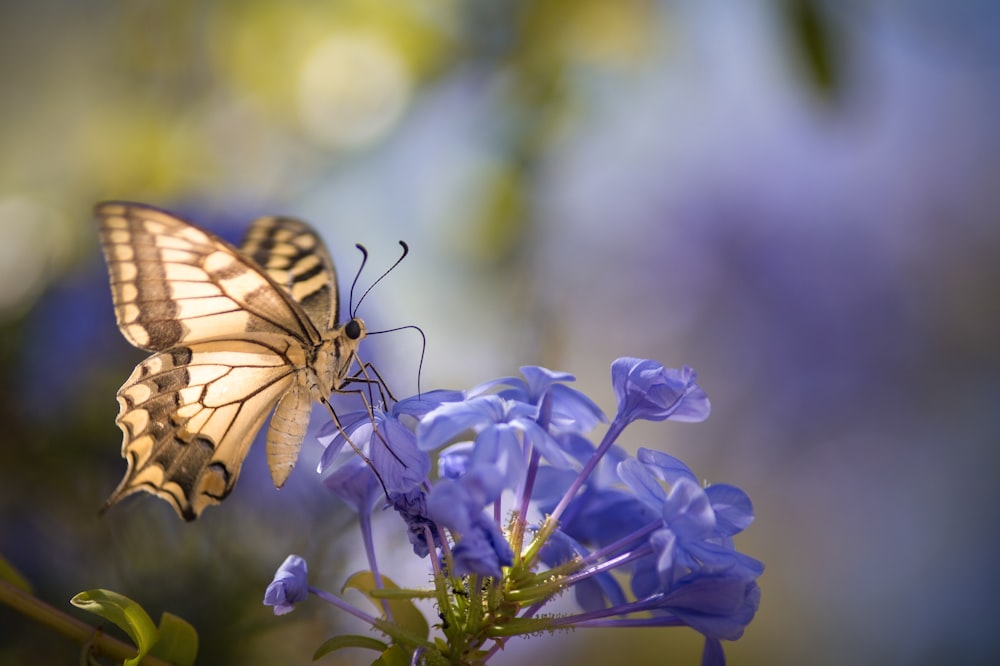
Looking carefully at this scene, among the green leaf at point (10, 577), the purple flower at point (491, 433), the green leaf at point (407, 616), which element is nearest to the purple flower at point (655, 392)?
the purple flower at point (491, 433)

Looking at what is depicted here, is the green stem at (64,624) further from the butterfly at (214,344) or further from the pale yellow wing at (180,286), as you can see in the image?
the pale yellow wing at (180,286)

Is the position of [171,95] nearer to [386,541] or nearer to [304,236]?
[304,236]

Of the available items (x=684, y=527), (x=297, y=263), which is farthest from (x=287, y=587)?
(x=297, y=263)

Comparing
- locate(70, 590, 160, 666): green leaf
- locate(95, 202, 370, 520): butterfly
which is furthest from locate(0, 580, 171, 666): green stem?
locate(95, 202, 370, 520): butterfly

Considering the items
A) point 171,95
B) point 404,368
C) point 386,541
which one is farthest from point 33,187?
point 386,541

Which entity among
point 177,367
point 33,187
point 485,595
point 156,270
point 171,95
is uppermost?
point 171,95

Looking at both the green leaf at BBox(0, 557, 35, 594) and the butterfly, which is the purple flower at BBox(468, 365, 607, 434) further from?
the green leaf at BBox(0, 557, 35, 594)
